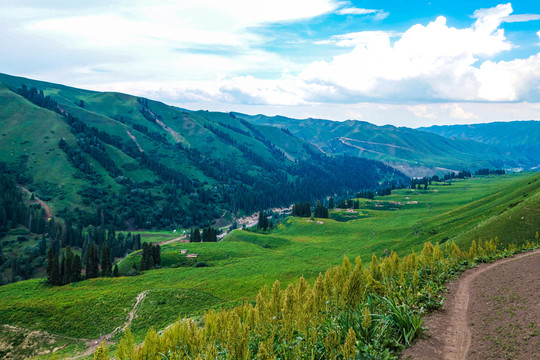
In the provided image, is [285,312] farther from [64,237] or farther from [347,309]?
[64,237]

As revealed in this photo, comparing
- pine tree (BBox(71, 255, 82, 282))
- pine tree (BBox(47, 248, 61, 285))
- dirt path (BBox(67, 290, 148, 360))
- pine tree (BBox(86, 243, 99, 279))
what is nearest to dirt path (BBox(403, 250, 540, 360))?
dirt path (BBox(67, 290, 148, 360))

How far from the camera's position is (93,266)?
115m

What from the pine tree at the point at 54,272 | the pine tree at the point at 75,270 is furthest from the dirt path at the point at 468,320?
the pine tree at the point at 75,270

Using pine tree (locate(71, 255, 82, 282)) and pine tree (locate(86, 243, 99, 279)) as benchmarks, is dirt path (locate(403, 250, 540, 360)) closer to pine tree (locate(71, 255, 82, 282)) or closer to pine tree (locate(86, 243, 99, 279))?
pine tree (locate(71, 255, 82, 282))

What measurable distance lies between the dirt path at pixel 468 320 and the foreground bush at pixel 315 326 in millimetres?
1366

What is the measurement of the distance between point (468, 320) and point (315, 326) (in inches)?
576

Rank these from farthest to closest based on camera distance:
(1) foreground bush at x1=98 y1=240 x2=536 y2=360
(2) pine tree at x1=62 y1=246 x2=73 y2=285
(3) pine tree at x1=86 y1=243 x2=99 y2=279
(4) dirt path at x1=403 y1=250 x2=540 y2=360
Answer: (3) pine tree at x1=86 y1=243 x2=99 y2=279 < (2) pine tree at x1=62 y1=246 x2=73 y2=285 < (1) foreground bush at x1=98 y1=240 x2=536 y2=360 < (4) dirt path at x1=403 y1=250 x2=540 y2=360

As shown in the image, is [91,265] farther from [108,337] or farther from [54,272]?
[108,337]

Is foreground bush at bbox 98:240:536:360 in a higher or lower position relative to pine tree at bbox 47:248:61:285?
higher

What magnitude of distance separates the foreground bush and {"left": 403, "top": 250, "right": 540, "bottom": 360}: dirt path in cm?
137

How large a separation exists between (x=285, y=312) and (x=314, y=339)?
449 cm

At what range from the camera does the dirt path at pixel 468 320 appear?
23484 millimetres

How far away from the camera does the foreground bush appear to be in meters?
24.4

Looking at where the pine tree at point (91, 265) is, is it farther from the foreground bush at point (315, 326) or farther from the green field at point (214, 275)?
the foreground bush at point (315, 326)
